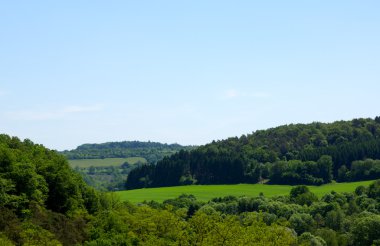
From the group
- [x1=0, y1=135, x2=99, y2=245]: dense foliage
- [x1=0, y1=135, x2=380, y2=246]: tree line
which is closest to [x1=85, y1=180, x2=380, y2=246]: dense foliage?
[x1=0, y1=135, x2=380, y2=246]: tree line

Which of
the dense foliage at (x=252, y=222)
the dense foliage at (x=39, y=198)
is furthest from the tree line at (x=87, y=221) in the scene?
the dense foliage at (x=252, y=222)

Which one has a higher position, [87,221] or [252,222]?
[252,222]

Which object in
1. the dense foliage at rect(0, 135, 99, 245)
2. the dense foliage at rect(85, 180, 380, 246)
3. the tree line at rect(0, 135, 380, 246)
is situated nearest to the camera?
the dense foliage at rect(85, 180, 380, 246)

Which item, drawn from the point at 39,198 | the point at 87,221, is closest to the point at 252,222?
the point at 87,221

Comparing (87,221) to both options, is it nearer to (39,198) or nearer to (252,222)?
(39,198)

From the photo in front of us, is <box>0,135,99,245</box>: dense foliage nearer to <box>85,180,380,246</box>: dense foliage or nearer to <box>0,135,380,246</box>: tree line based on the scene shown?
<box>0,135,380,246</box>: tree line

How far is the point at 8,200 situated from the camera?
7356 cm

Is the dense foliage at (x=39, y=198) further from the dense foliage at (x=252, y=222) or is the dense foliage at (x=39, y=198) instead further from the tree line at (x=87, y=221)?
the dense foliage at (x=252, y=222)

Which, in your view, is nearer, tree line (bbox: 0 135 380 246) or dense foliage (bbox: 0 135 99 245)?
tree line (bbox: 0 135 380 246)

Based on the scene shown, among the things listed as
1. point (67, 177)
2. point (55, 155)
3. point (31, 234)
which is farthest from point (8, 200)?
point (55, 155)

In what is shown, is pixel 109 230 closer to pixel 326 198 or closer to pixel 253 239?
pixel 253 239

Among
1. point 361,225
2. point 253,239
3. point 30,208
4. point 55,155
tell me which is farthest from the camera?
point 361,225

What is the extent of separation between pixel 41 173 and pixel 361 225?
6034 cm

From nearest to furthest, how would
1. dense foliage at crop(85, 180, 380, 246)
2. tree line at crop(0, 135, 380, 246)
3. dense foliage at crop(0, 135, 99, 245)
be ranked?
Answer: dense foliage at crop(85, 180, 380, 246), tree line at crop(0, 135, 380, 246), dense foliage at crop(0, 135, 99, 245)
